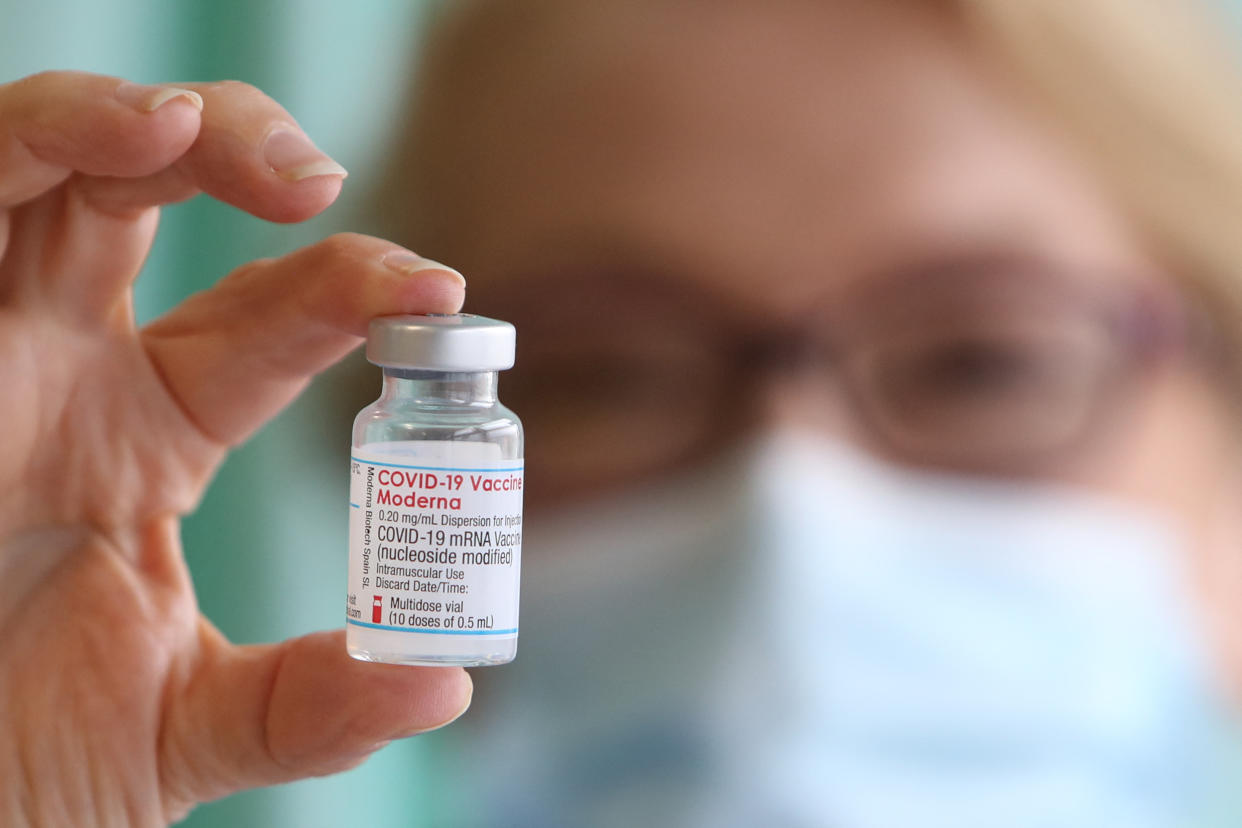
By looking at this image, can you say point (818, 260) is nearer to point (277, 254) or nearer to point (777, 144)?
point (777, 144)

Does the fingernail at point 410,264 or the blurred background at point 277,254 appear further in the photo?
the blurred background at point 277,254

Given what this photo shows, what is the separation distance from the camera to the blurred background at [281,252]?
1647 mm

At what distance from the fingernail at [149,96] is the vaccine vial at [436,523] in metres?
0.20

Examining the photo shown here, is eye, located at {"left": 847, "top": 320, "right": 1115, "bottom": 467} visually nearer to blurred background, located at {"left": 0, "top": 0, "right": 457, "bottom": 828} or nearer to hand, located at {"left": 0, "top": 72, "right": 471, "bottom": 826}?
blurred background, located at {"left": 0, "top": 0, "right": 457, "bottom": 828}

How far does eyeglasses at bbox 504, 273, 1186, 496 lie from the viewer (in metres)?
1.67

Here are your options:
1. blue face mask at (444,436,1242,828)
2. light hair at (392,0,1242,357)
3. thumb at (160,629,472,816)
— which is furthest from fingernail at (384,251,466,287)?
light hair at (392,0,1242,357)

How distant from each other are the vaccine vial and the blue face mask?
0.96 meters

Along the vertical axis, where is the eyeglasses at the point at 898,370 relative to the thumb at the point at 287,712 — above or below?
above

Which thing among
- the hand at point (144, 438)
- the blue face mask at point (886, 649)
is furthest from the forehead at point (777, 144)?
the hand at point (144, 438)

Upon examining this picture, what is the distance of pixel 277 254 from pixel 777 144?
835mm

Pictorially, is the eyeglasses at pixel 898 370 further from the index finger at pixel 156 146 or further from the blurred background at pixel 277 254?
the index finger at pixel 156 146

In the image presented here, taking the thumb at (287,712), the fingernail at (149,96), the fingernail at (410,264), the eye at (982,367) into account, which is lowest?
the thumb at (287,712)

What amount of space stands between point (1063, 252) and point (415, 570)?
1.37m

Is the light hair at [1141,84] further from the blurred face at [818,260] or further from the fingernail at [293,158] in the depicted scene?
the fingernail at [293,158]
